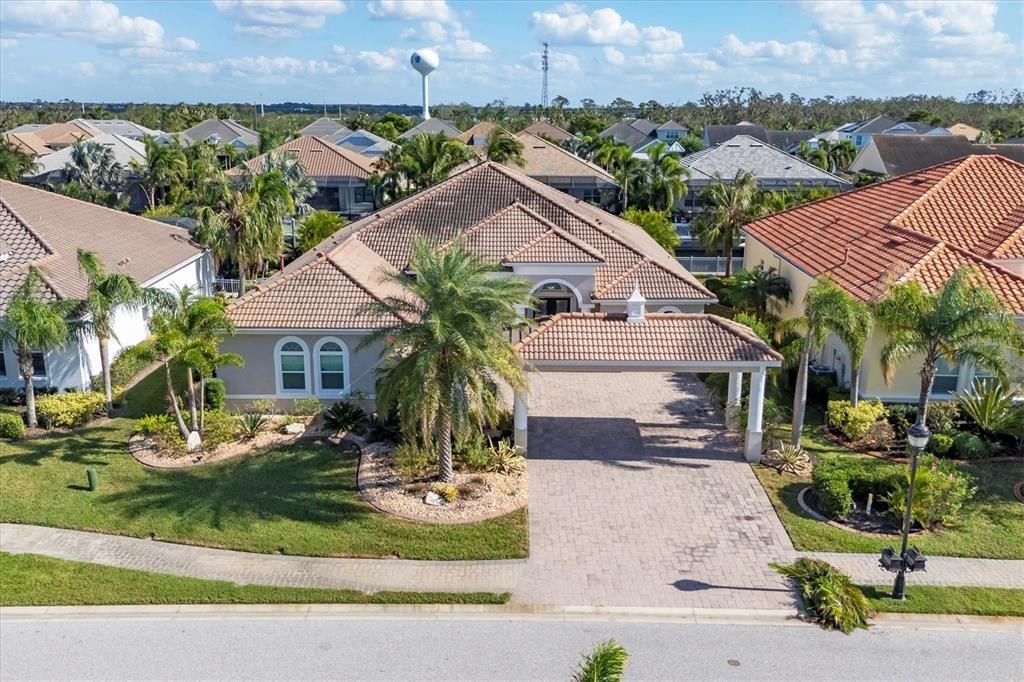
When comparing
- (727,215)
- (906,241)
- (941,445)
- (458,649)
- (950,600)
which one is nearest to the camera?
(458,649)

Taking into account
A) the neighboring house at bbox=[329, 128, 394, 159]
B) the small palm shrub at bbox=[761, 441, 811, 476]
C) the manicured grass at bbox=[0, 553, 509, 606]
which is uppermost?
the neighboring house at bbox=[329, 128, 394, 159]

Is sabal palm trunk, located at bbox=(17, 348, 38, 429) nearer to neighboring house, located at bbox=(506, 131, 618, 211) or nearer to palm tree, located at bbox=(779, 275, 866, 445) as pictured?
palm tree, located at bbox=(779, 275, 866, 445)

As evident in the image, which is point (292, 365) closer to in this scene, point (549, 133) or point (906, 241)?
point (906, 241)

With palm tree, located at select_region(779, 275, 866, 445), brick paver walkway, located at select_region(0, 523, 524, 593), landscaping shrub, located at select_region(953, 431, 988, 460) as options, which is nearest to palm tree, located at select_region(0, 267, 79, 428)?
brick paver walkway, located at select_region(0, 523, 524, 593)

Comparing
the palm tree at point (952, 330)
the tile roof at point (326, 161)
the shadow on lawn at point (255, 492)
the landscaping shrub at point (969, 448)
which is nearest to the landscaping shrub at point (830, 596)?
the palm tree at point (952, 330)

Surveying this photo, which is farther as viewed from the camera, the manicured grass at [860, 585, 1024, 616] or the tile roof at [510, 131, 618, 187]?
the tile roof at [510, 131, 618, 187]

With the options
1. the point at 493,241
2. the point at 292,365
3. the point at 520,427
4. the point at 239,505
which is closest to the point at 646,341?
the point at 520,427
